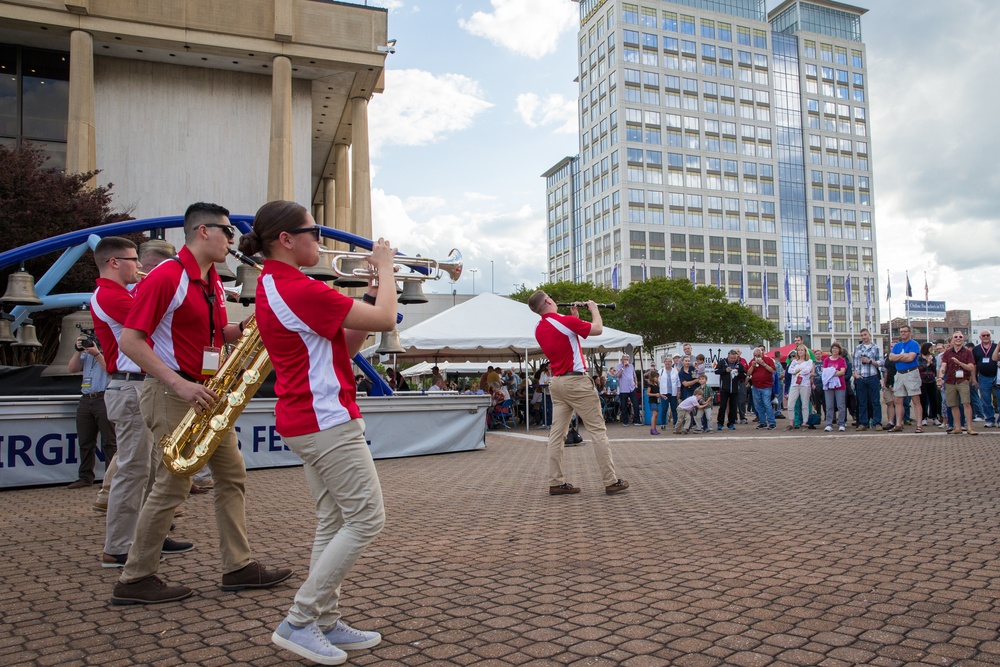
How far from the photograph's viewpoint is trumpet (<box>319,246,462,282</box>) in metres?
3.80

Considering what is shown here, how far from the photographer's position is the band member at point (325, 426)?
2871mm

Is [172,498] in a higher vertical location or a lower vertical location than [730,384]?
lower

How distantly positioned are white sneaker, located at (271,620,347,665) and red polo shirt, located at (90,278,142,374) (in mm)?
2599

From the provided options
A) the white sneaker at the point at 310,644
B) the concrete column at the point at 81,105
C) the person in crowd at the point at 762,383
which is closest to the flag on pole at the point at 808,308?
the person in crowd at the point at 762,383

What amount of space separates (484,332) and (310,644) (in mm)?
14897

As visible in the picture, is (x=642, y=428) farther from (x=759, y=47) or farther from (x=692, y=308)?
(x=759, y=47)

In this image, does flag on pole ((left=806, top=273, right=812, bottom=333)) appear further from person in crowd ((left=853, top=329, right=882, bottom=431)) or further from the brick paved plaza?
the brick paved plaza

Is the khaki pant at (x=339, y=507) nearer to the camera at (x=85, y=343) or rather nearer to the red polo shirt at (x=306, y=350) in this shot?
the red polo shirt at (x=306, y=350)

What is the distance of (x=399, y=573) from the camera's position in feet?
13.9

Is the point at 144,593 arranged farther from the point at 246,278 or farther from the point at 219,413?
the point at 246,278

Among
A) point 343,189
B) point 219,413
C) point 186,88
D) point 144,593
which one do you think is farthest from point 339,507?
point 343,189

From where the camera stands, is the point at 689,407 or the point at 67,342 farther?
the point at 689,407

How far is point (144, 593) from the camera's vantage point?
3711mm

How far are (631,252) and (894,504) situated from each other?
104 m
